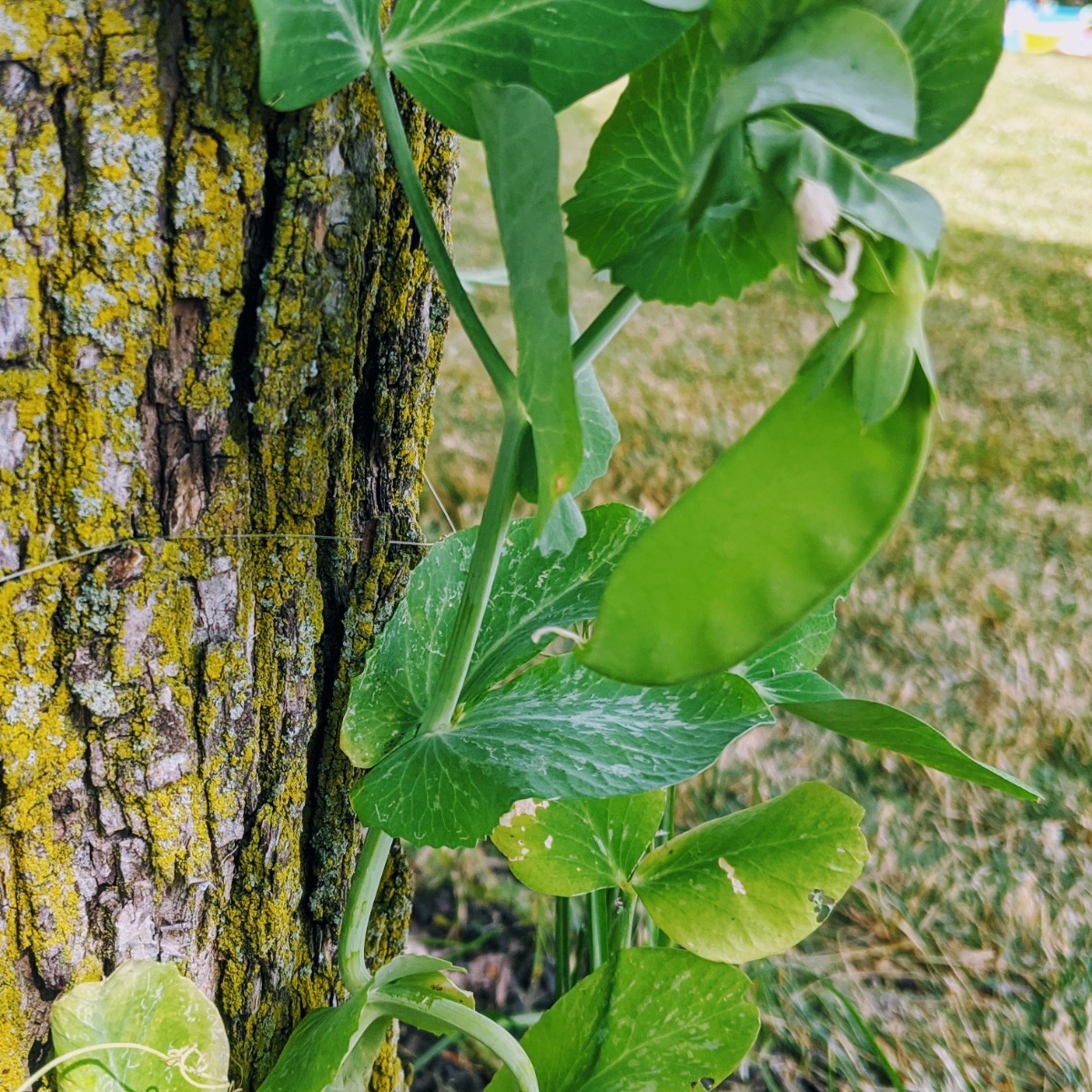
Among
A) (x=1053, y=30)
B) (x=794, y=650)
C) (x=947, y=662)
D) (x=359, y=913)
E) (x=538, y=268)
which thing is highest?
(x=1053, y=30)

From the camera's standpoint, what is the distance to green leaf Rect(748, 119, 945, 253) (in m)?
0.24

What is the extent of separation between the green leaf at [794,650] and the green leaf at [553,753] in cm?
13

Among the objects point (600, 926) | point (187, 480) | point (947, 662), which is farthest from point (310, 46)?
point (947, 662)

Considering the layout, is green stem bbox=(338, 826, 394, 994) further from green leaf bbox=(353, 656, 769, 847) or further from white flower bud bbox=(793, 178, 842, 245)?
white flower bud bbox=(793, 178, 842, 245)

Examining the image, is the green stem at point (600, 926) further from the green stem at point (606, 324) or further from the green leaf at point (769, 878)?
the green stem at point (606, 324)

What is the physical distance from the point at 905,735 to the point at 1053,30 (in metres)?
9.35

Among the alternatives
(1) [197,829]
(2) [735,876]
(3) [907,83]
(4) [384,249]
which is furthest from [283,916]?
(3) [907,83]

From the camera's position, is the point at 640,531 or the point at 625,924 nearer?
the point at 640,531

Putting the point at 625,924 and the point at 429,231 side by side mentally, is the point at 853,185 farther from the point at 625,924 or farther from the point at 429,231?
the point at 625,924

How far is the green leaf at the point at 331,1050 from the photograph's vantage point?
1.42ft

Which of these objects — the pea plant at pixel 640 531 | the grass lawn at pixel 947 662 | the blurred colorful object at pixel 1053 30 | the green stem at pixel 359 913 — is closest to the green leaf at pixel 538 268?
the pea plant at pixel 640 531

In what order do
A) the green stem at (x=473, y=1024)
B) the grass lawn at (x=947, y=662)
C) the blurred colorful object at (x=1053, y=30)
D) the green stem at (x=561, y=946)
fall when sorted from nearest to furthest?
the green stem at (x=473, y=1024)
the green stem at (x=561, y=946)
the grass lawn at (x=947, y=662)
the blurred colorful object at (x=1053, y=30)

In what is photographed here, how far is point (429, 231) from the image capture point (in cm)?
35

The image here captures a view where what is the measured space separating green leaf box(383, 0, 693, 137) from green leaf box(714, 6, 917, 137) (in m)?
0.07
